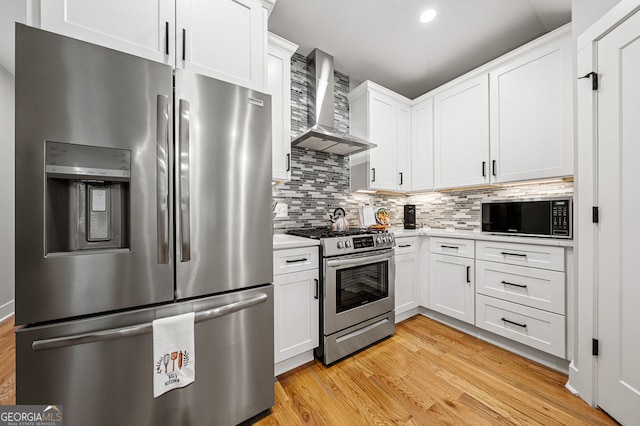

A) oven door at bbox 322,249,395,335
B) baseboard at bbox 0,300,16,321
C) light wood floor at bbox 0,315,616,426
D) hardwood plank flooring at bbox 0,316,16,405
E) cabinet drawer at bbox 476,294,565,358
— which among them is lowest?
light wood floor at bbox 0,315,616,426

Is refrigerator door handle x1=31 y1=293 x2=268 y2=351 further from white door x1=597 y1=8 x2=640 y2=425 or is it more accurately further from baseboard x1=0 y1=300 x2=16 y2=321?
baseboard x1=0 y1=300 x2=16 y2=321

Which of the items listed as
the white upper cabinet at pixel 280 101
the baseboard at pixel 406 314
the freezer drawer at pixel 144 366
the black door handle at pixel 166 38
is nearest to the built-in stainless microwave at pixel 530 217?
the baseboard at pixel 406 314

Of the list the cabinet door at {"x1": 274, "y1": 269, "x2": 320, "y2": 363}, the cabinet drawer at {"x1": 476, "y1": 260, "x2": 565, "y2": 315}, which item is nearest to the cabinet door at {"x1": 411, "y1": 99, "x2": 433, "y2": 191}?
the cabinet drawer at {"x1": 476, "y1": 260, "x2": 565, "y2": 315}

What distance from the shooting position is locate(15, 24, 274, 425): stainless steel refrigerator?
0.87 meters

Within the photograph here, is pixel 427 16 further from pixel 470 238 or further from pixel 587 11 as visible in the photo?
pixel 470 238

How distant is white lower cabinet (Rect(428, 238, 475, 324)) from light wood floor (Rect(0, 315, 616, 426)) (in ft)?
1.04

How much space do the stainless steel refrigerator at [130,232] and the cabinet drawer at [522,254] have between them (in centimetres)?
195

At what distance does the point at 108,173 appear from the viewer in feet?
3.19

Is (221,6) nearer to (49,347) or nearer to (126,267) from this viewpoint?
(126,267)

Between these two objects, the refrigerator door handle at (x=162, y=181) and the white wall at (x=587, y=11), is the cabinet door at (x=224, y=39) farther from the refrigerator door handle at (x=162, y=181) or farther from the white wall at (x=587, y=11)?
the white wall at (x=587, y=11)

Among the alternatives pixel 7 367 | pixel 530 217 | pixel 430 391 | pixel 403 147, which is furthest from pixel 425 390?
pixel 7 367

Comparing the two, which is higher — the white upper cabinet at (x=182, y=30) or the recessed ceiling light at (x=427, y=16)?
the recessed ceiling light at (x=427, y=16)

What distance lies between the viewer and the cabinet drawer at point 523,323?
1729 millimetres

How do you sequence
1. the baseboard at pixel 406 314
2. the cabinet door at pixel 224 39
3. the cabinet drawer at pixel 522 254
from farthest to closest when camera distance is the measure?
the baseboard at pixel 406 314
the cabinet drawer at pixel 522 254
the cabinet door at pixel 224 39
